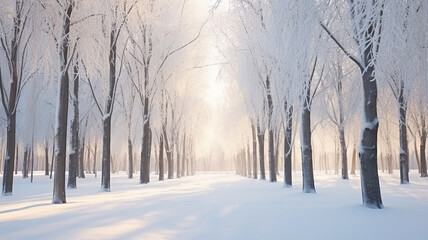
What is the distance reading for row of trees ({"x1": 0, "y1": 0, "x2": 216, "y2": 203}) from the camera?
26.4 feet

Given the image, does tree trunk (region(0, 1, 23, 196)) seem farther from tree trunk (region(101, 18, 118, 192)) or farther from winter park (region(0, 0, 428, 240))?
tree trunk (region(101, 18, 118, 192))

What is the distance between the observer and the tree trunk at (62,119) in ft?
24.8

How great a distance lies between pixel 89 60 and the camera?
8.88 meters

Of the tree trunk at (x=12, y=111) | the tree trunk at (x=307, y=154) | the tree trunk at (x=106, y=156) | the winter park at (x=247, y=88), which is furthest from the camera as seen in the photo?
the tree trunk at (x=106, y=156)

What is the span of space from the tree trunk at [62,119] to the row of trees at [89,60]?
0.07ft

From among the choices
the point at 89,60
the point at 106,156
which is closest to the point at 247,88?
the point at 106,156

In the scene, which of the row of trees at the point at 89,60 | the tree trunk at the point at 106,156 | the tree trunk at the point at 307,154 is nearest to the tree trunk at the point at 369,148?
the row of trees at the point at 89,60

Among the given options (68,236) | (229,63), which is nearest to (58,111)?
(68,236)

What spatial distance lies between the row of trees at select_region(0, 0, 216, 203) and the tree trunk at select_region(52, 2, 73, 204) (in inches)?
0.9

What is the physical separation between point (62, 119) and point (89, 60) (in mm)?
1962

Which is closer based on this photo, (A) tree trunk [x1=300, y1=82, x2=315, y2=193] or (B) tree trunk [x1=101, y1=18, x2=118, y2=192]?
(A) tree trunk [x1=300, y1=82, x2=315, y2=193]

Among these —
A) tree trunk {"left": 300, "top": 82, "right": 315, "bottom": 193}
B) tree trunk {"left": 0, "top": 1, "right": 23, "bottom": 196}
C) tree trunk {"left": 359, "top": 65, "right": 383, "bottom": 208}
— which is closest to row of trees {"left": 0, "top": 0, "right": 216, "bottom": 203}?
tree trunk {"left": 0, "top": 1, "right": 23, "bottom": 196}

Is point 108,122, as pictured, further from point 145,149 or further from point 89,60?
point 145,149

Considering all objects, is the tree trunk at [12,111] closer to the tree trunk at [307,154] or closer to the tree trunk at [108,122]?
the tree trunk at [108,122]
